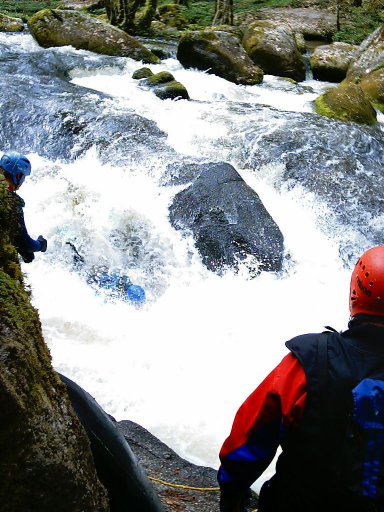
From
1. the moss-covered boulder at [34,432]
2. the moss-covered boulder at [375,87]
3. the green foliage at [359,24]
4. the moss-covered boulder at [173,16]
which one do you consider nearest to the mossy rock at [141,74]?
the moss-covered boulder at [375,87]

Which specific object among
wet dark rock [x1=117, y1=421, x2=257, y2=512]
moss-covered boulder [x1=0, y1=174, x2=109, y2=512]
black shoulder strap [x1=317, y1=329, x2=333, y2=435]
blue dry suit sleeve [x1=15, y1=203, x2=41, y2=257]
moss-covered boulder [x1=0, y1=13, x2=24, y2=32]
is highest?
black shoulder strap [x1=317, y1=329, x2=333, y2=435]

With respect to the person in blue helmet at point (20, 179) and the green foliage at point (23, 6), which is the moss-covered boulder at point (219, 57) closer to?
the person in blue helmet at point (20, 179)

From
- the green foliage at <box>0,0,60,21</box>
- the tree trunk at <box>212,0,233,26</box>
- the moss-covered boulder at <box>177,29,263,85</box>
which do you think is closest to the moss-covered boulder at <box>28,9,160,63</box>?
the moss-covered boulder at <box>177,29,263,85</box>

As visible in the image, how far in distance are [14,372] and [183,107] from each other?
8.43 meters

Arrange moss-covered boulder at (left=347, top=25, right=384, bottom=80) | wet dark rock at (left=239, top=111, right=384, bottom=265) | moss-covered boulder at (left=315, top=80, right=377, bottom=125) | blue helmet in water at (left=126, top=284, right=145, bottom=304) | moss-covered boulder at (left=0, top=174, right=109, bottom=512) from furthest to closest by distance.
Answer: moss-covered boulder at (left=347, top=25, right=384, bottom=80)
moss-covered boulder at (left=315, top=80, right=377, bottom=125)
wet dark rock at (left=239, top=111, right=384, bottom=265)
blue helmet in water at (left=126, top=284, right=145, bottom=304)
moss-covered boulder at (left=0, top=174, right=109, bottom=512)

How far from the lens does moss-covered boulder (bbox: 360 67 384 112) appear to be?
34.3 ft

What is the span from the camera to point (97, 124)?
7883 millimetres

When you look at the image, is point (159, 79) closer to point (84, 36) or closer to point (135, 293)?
point (84, 36)

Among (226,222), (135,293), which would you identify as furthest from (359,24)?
(135,293)

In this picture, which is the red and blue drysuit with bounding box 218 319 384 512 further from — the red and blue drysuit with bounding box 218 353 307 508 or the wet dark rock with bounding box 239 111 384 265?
the wet dark rock with bounding box 239 111 384 265

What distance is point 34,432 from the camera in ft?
4.79

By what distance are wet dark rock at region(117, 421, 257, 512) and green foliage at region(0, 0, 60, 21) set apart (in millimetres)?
20040

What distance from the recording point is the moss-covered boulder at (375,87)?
412 inches

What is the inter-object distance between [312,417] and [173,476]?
178 cm
